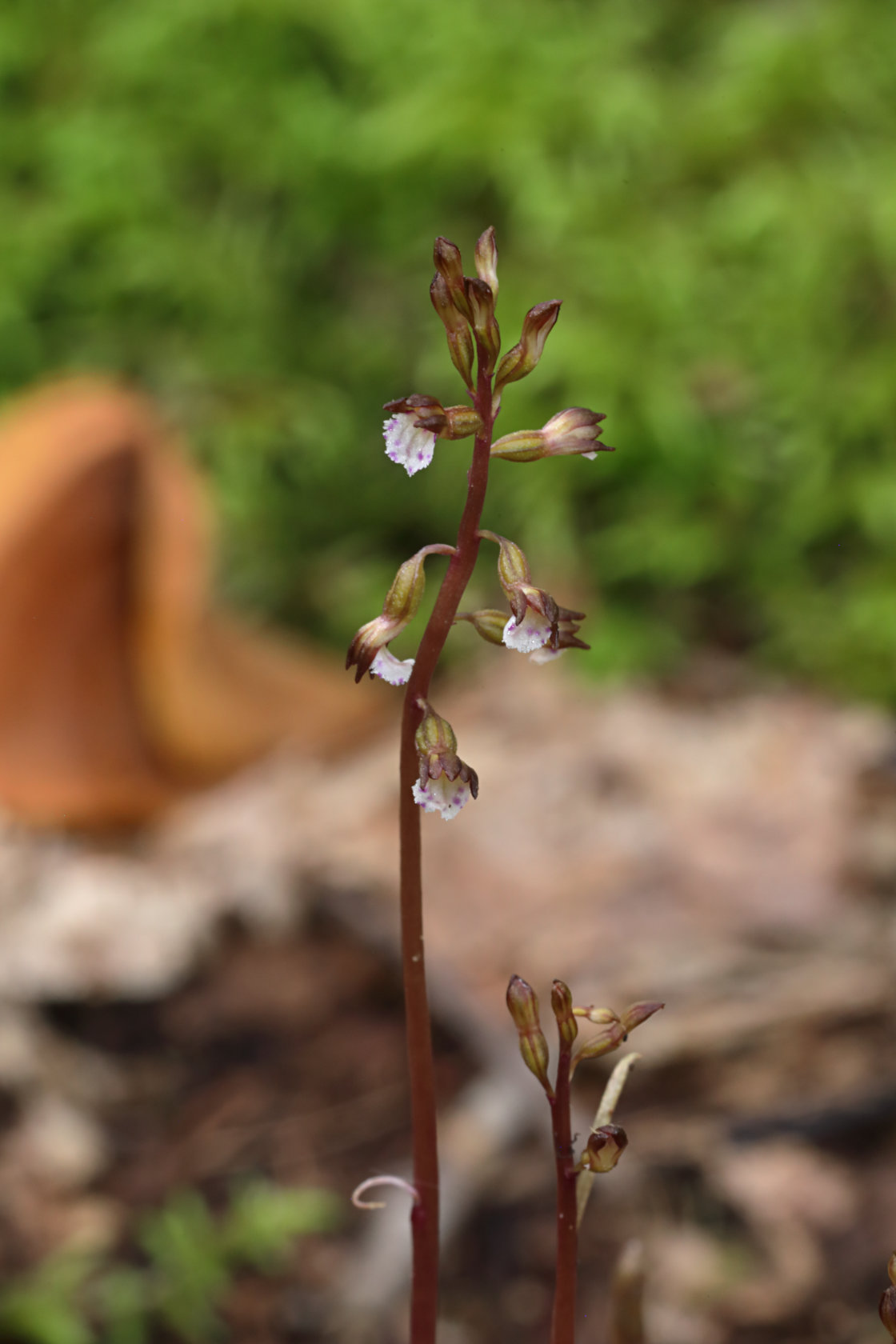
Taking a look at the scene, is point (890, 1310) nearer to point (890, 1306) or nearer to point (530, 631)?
point (890, 1306)

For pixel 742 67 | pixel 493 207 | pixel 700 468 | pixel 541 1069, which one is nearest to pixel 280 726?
pixel 700 468

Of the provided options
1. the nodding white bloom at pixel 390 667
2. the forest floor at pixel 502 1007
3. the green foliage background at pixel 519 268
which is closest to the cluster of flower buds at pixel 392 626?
the nodding white bloom at pixel 390 667

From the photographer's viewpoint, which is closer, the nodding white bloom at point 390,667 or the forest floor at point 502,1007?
the nodding white bloom at point 390,667

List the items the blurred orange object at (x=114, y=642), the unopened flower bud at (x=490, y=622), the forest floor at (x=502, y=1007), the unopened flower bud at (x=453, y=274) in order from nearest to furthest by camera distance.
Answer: the unopened flower bud at (x=453, y=274), the unopened flower bud at (x=490, y=622), the forest floor at (x=502, y=1007), the blurred orange object at (x=114, y=642)

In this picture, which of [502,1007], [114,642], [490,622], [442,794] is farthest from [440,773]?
[114,642]

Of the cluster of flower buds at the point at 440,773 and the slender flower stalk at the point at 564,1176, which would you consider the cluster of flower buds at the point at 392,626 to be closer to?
the cluster of flower buds at the point at 440,773

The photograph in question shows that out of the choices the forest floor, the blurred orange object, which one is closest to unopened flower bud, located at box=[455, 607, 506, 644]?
the forest floor

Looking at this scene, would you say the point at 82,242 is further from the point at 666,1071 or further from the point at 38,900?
the point at 666,1071
